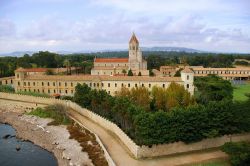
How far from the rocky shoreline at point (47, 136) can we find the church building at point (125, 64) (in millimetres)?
28838

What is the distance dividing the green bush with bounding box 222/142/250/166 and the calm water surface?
17.4m

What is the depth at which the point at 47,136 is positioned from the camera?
3991cm

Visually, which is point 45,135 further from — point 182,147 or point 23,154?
point 182,147

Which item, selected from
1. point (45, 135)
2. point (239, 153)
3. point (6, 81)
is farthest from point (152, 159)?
point (6, 81)

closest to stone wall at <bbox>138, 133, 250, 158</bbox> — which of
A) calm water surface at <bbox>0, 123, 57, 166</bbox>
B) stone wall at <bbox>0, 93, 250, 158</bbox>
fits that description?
stone wall at <bbox>0, 93, 250, 158</bbox>

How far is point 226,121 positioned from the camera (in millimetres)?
31594

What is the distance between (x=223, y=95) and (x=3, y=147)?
33.5 m

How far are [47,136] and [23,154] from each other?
5.37 metres

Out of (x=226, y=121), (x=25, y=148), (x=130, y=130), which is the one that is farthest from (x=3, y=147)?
(x=226, y=121)

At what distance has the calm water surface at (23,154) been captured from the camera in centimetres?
3227

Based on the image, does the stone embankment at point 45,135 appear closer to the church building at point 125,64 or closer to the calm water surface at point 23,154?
the calm water surface at point 23,154

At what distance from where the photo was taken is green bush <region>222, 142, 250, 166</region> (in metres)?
25.0

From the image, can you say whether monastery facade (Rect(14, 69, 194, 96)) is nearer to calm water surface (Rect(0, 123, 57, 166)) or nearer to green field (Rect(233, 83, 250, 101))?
green field (Rect(233, 83, 250, 101))

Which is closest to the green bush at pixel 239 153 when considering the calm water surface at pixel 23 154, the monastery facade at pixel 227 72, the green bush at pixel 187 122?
the green bush at pixel 187 122
